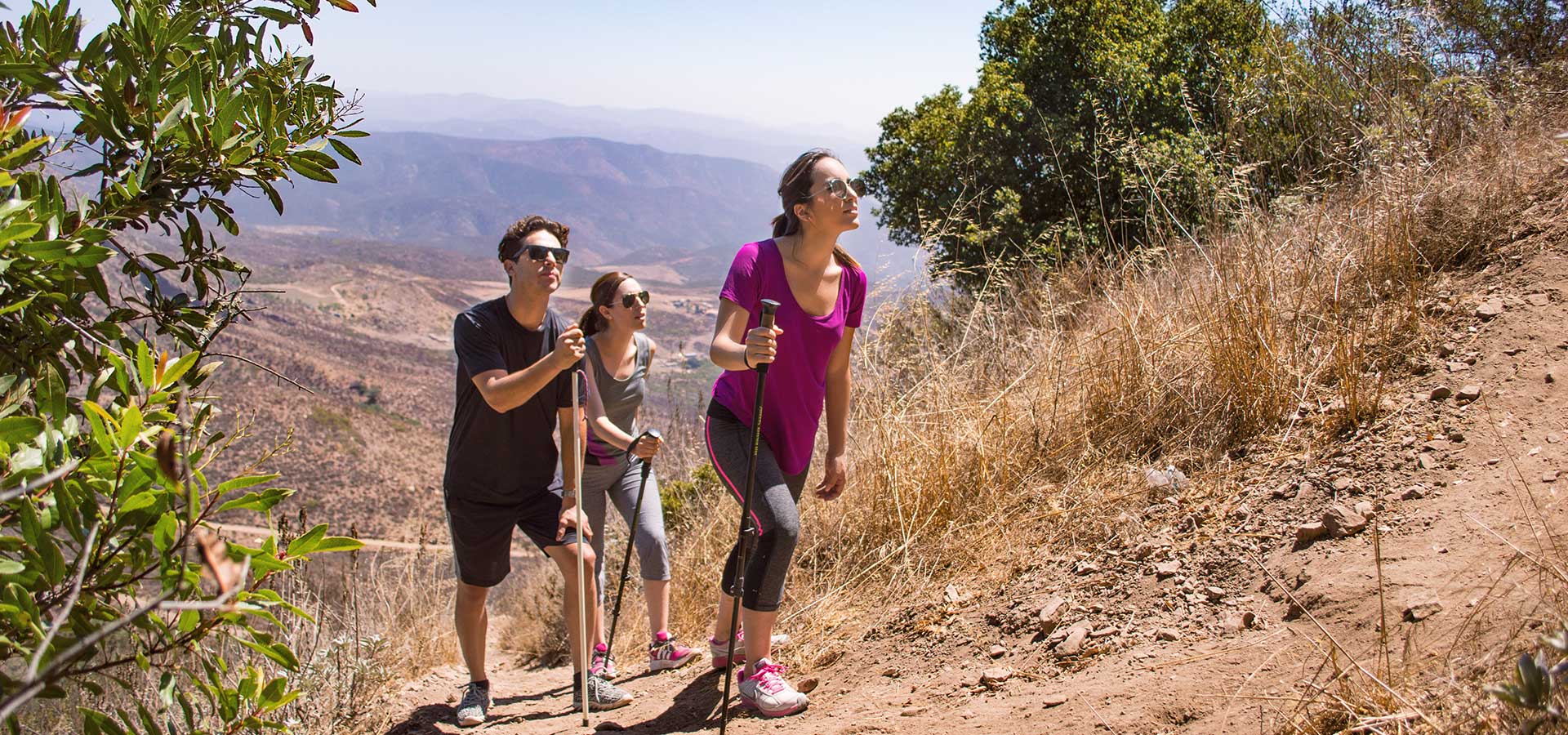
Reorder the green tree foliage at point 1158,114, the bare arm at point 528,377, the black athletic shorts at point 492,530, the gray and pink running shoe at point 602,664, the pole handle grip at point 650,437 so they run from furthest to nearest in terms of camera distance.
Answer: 1. the green tree foliage at point 1158,114
2. the gray and pink running shoe at point 602,664
3. the pole handle grip at point 650,437
4. the black athletic shorts at point 492,530
5. the bare arm at point 528,377

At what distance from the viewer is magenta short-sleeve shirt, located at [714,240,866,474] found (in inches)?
133

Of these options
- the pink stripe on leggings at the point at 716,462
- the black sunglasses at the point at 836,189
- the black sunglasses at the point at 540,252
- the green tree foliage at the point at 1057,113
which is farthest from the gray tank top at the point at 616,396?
the green tree foliage at the point at 1057,113

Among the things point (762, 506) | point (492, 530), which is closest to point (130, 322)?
point (762, 506)

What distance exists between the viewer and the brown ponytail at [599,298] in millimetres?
4559

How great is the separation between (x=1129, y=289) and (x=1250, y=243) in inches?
36.0

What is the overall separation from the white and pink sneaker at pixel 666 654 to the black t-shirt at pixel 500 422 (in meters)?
1.13

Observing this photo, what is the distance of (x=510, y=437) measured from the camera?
3752mm

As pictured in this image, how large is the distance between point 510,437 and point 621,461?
34.2 inches

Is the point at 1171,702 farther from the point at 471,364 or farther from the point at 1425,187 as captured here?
the point at 1425,187

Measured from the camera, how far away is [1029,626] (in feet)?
11.9

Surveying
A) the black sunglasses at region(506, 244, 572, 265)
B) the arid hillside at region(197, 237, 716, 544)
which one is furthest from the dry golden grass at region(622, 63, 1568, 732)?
the arid hillside at region(197, 237, 716, 544)

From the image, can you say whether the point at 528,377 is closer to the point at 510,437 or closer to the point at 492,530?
the point at 510,437

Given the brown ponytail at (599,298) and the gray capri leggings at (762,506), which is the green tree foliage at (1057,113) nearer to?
the brown ponytail at (599,298)

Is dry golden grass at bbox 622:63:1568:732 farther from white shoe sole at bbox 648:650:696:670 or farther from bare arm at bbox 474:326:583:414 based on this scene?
bare arm at bbox 474:326:583:414
